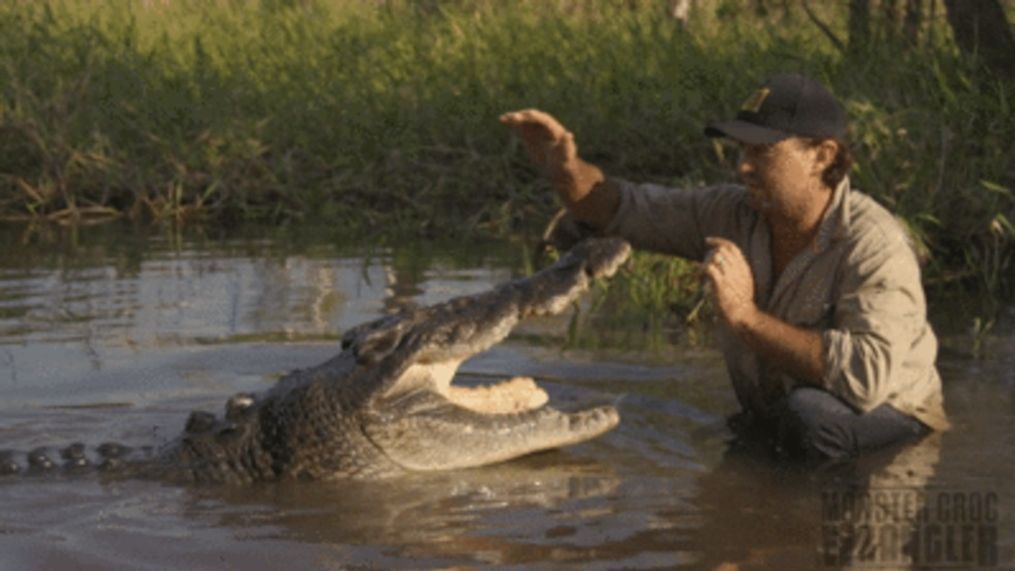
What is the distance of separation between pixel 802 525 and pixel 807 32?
22.7ft

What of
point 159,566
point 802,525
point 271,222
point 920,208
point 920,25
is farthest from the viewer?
point 271,222

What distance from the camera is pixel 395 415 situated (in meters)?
4.73

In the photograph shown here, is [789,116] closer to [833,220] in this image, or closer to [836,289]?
[833,220]

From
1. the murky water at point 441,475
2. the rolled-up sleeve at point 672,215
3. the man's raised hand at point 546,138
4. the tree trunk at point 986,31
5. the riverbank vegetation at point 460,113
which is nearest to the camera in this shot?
the murky water at point 441,475

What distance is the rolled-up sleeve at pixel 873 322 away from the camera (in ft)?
15.3

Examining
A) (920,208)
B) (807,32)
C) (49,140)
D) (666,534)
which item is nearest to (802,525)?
(666,534)

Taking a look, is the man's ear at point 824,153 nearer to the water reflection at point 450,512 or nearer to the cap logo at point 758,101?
the cap logo at point 758,101

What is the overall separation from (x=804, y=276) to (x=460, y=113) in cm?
484

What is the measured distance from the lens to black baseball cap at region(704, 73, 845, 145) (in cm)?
475

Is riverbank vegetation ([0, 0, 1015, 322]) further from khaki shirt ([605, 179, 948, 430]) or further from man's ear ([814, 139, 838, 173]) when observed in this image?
man's ear ([814, 139, 838, 173])

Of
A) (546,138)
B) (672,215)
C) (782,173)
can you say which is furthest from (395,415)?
(782,173)

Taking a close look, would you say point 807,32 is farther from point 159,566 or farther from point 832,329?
point 159,566

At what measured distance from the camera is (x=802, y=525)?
433cm

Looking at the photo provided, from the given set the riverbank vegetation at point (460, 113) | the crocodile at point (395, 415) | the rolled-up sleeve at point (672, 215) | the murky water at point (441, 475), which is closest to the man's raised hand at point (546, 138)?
the rolled-up sleeve at point (672, 215)
